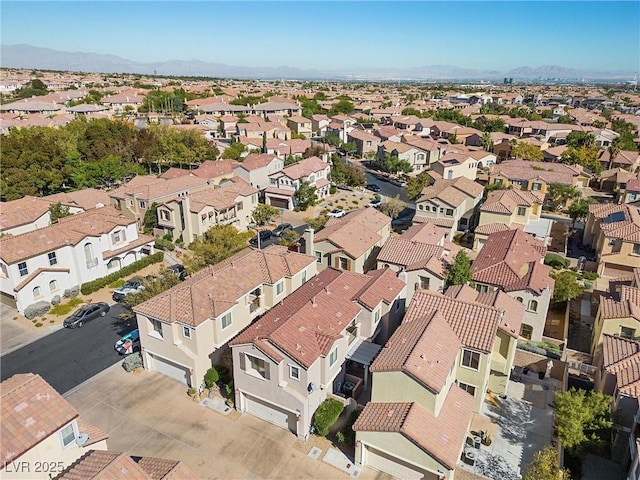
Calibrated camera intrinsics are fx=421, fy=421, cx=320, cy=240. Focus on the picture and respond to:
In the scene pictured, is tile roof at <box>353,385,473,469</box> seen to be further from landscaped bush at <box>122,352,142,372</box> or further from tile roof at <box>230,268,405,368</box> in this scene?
landscaped bush at <box>122,352,142,372</box>

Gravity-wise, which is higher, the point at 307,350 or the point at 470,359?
the point at 307,350

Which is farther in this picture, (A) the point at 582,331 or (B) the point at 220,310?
(A) the point at 582,331

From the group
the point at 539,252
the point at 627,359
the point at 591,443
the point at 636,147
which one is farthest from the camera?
the point at 636,147

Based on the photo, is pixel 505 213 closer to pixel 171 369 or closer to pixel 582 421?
pixel 582 421

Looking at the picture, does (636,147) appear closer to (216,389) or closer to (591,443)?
(591,443)

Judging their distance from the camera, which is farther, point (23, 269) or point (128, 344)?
point (23, 269)

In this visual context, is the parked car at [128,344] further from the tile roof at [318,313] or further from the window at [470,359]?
the window at [470,359]

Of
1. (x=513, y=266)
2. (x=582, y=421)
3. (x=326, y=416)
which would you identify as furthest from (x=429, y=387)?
(x=513, y=266)

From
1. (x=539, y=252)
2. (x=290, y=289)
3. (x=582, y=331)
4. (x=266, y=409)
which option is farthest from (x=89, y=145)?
(x=582, y=331)
